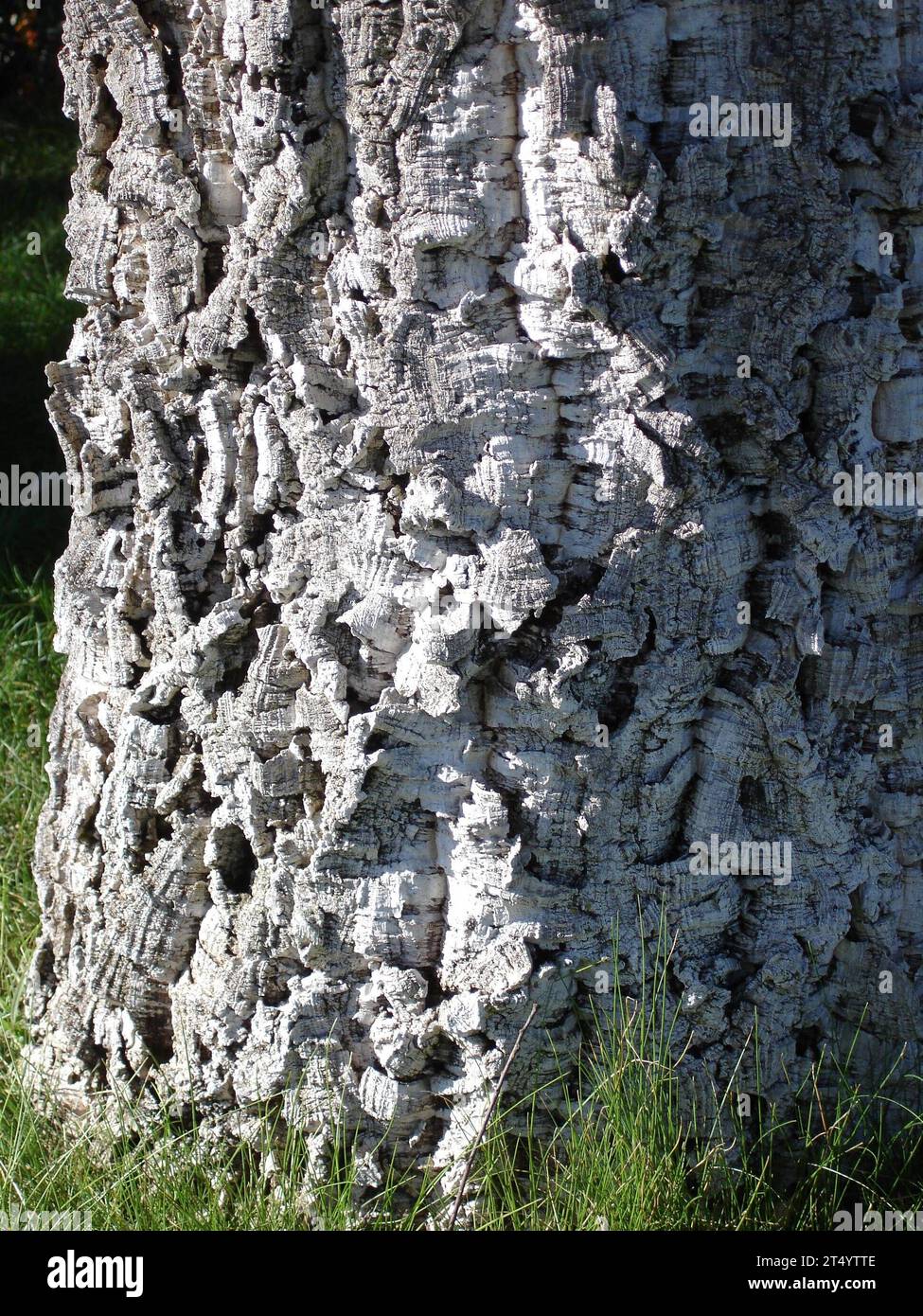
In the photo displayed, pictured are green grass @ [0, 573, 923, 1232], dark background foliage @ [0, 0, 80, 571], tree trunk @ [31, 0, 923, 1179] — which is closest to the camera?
tree trunk @ [31, 0, 923, 1179]

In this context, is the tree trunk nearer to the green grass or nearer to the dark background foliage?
the green grass

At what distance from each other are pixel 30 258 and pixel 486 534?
684 centimetres

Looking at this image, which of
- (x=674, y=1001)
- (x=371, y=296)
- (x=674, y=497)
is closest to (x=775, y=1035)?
(x=674, y=1001)

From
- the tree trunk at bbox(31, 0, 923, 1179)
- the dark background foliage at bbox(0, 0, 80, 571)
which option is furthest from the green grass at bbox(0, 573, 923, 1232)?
the dark background foliage at bbox(0, 0, 80, 571)

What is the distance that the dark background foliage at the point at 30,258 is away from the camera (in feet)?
18.0

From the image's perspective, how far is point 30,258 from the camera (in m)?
8.03

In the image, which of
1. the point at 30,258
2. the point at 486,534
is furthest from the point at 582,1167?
the point at 30,258

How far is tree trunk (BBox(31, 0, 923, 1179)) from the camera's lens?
2125 millimetres

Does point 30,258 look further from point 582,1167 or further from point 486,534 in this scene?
point 582,1167

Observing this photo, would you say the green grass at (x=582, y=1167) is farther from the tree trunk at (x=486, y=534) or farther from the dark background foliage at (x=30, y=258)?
the dark background foliage at (x=30, y=258)

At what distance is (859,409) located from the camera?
231cm

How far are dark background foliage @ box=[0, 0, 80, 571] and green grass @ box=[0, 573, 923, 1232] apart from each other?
10.1 feet

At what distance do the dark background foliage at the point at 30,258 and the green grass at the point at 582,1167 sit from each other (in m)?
3.09

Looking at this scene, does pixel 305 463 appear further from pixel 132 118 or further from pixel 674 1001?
pixel 674 1001
